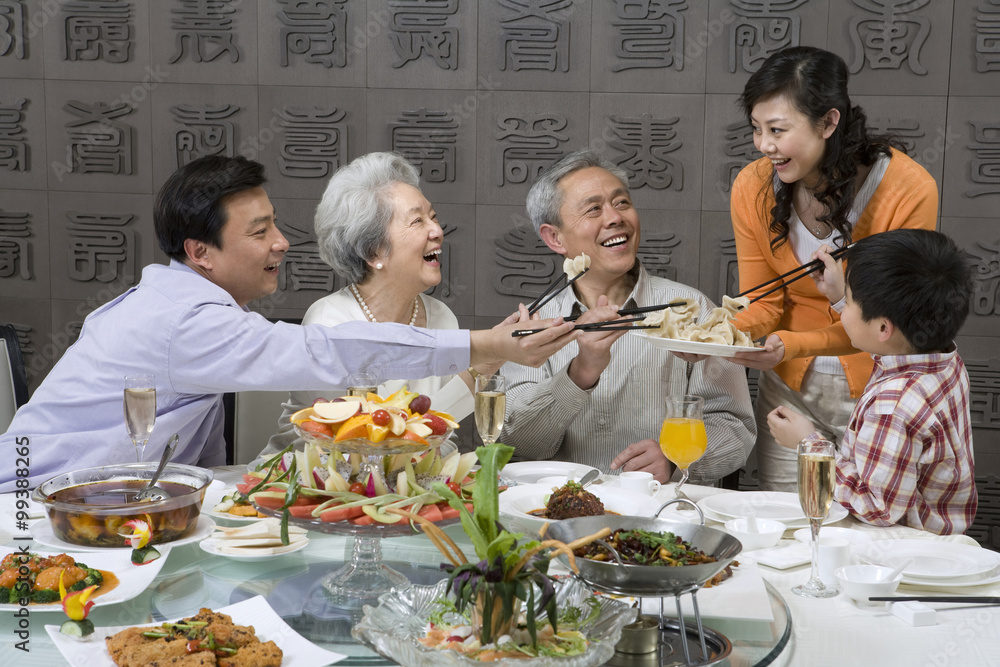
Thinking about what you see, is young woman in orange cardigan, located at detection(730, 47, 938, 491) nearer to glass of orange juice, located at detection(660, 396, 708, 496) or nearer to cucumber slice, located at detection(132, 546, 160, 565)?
Answer: glass of orange juice, located at detection(660, 396, 708, 496)

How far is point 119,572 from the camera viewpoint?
4.35 ft

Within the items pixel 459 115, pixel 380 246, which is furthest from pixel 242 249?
pixel 459 115

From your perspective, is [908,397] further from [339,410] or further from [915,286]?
[339,410]

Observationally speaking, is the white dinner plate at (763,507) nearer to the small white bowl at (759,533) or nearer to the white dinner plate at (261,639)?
the small white bowl at (759,533)

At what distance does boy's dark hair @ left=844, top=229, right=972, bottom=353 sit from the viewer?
1.99 meters

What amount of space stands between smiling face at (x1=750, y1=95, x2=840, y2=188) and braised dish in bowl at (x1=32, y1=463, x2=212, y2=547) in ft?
5.52

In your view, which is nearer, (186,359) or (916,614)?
(916,614)

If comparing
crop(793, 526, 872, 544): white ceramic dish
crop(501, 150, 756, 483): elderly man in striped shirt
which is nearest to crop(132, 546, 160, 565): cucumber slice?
crop(793, 526, 872, 544): white ceramic dish

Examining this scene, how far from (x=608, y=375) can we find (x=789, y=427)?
72cm

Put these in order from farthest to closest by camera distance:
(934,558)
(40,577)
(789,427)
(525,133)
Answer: (525,133), (789,427), (934,558), (40,577)

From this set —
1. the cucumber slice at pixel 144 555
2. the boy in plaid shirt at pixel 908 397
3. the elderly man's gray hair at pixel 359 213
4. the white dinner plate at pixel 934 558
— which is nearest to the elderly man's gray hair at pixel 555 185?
the elderly man's gray hair at pixel 359 213

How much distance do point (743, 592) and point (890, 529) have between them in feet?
2.00

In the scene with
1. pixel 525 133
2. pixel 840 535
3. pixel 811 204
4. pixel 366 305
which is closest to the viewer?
pixel 840 535

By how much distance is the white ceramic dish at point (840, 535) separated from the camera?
1612 mm
